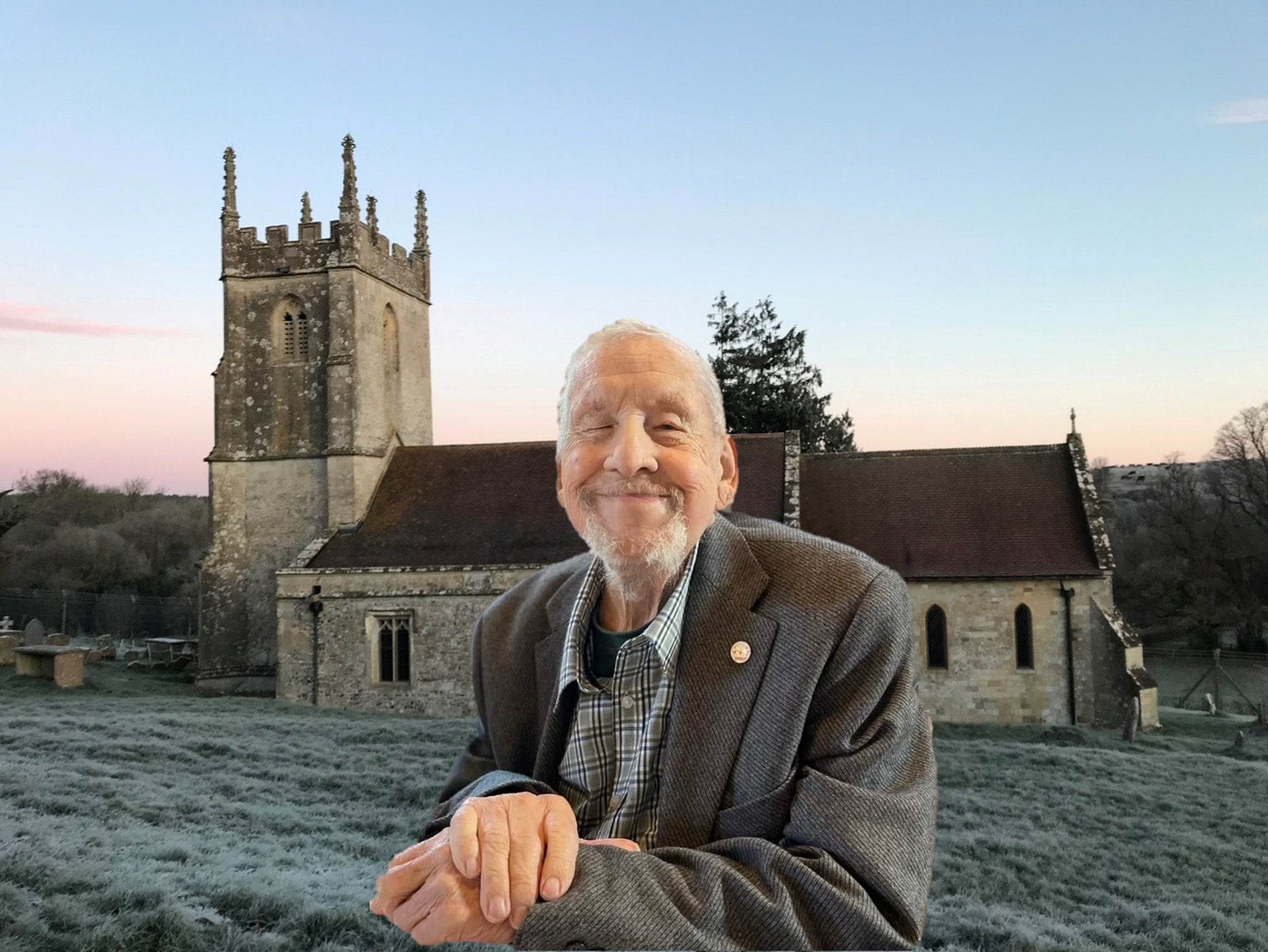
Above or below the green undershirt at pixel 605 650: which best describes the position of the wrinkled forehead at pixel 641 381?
above

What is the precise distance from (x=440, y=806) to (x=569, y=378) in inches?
43.2

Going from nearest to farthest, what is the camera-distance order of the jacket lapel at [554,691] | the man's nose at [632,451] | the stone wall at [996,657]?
the man's nose at [632,451], the jacket lapel at [554,691], the stone wall at [996,657]

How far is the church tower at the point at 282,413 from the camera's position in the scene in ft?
65.1

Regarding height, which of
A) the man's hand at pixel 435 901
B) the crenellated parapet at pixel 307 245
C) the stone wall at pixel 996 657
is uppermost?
the crenellated parapet at pixel 307 245

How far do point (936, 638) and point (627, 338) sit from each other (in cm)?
1576

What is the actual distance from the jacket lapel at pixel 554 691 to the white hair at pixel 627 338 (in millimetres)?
390

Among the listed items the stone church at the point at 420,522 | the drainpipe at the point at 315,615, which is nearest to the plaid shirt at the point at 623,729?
the stone church at the point at 420,522

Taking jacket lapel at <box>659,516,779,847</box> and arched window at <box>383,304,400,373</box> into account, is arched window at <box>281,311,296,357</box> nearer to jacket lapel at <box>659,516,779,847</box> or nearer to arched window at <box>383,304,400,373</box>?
arched window at <box>383,304,400,373</box>

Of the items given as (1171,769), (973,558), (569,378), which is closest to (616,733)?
(569,378)

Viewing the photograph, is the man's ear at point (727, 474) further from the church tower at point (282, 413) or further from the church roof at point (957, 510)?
the church tower at point (282, 413)

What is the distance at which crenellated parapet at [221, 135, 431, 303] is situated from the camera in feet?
65.7

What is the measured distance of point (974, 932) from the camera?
739cm

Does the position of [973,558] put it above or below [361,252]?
below

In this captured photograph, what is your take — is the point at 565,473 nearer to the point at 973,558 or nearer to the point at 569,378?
the point at 569,378
